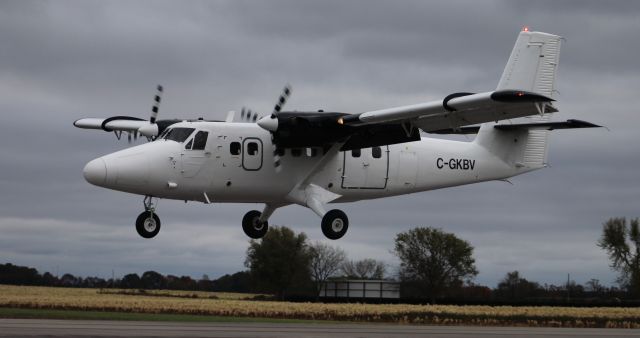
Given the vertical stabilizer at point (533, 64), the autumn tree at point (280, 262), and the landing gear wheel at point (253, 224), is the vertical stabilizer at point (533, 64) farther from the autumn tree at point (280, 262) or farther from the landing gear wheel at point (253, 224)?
the autumn tree at point (280, 262)

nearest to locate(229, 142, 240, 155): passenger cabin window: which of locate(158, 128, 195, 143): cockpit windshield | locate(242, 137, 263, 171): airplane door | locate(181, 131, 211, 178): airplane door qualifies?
locate(242, 137, 263, 171): airplane door

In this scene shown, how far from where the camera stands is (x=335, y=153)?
1532 inches

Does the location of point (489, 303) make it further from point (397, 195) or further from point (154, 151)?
point (154, 151)

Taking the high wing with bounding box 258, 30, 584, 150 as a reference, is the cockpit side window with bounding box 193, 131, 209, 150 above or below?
below

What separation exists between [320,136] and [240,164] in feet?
9.49

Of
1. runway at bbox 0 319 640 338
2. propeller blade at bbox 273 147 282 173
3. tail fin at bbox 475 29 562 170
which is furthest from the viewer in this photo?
tail fin at bbox 475 29 562 170

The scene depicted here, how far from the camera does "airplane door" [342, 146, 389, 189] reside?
39250 mm

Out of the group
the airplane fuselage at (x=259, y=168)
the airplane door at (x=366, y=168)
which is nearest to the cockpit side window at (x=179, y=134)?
the airplane fuselage at (x=259, y=168)

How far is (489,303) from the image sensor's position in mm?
59719

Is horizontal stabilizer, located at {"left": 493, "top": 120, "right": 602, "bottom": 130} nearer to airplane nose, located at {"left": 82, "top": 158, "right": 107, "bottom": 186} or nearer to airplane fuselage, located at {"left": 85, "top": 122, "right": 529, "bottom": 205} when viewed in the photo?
airplane fuselage, located at {"left": 85, "top": 122, "right": 529, "bottom": 205}

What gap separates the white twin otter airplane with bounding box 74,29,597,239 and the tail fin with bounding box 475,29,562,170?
0.04 metres

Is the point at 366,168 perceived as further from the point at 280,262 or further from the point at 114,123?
the point at 280,262

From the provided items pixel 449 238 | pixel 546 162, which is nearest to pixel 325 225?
pixel 546 162

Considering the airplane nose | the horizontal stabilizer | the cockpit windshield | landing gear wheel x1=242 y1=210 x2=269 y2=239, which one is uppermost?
the horizontal stabilizer
